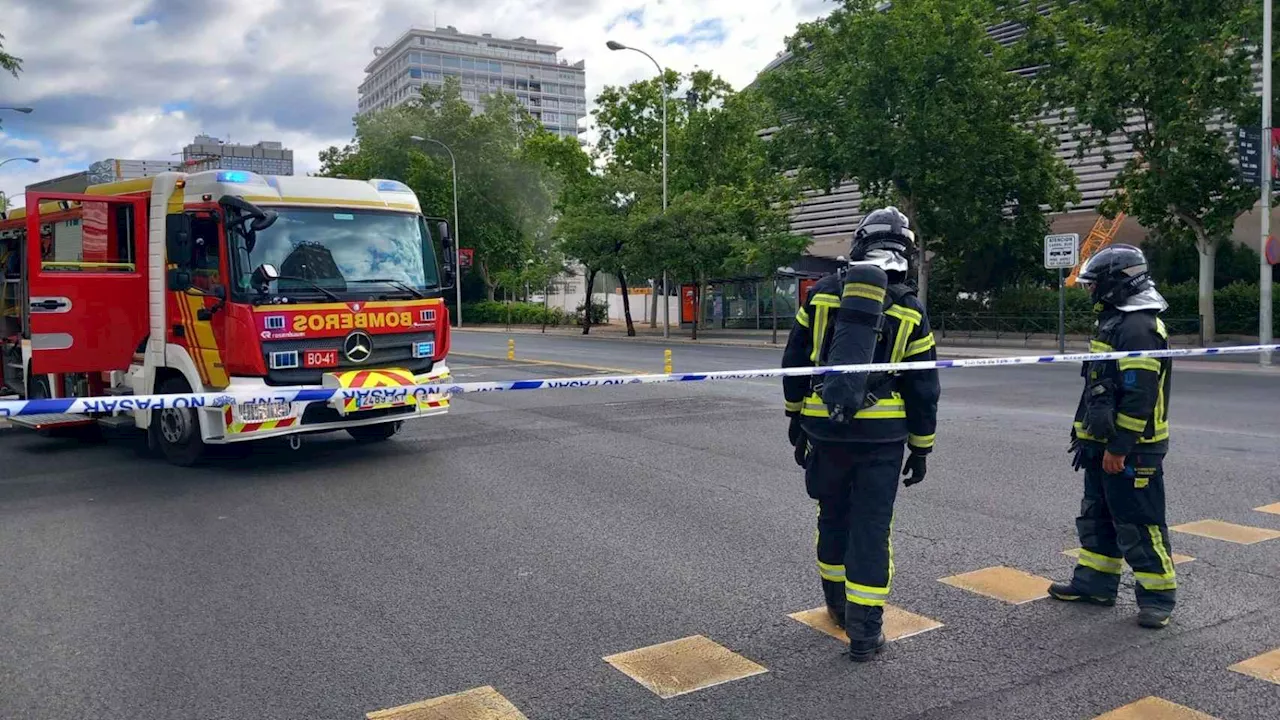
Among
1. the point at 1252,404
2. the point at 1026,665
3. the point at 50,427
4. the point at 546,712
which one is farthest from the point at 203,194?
the point at 1252,404

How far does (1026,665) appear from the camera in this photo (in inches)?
162

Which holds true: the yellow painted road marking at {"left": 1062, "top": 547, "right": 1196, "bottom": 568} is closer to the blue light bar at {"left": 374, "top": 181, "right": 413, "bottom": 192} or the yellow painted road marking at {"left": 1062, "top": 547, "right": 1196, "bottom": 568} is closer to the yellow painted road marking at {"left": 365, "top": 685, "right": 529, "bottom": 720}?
the yellow painted road marking at {"left": 365, "top": 685, "right": 529, "bottom": 720}

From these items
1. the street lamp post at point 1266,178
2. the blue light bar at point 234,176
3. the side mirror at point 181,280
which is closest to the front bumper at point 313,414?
the side mirror at point 181,280

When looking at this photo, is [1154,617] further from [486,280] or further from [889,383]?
[486,280]

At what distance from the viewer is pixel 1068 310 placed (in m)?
29.0

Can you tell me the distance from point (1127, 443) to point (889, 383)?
1.18 metres

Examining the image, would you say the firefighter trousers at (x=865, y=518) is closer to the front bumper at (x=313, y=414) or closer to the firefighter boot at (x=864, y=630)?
the firefighter boot at (x=864, y=630)

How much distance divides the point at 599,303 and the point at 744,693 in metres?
50.1

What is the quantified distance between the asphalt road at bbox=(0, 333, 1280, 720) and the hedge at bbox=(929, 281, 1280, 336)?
58.1 ft

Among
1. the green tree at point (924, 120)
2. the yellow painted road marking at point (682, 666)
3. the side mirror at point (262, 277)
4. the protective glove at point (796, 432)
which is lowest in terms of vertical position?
the yellow painted road marking at point (682, 666)

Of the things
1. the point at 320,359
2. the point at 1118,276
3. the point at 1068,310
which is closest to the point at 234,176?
the point at 320,359

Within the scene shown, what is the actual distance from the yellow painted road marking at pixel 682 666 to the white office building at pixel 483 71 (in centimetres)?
14127

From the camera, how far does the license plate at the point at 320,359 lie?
28.6ft

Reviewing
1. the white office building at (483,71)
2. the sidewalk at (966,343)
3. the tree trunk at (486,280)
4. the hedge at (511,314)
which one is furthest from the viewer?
the white office building at (483,71)
